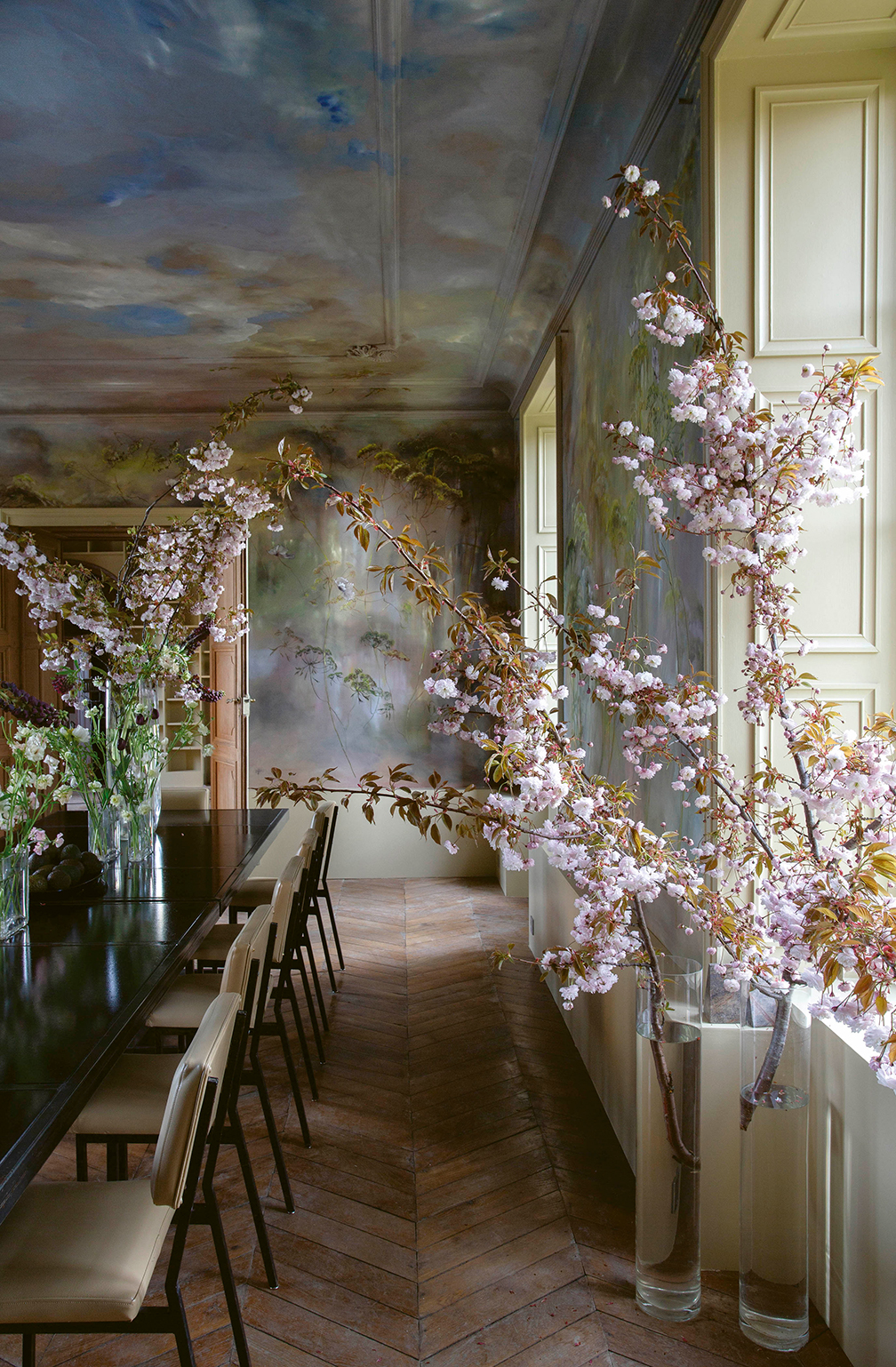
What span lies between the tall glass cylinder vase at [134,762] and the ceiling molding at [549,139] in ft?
8.26

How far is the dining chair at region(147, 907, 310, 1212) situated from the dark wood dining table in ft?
0.58

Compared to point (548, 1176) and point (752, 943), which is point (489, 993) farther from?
point (752, 943)

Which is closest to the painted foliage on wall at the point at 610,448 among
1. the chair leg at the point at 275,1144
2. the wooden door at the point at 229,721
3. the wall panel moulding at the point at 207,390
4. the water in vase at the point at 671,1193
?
the water in vase at the point at 671,1193

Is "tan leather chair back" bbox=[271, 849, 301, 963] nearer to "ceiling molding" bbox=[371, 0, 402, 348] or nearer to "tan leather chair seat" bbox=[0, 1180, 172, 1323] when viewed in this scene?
"tan leather chair seat" bbox=[0, 1180, 172, 1323]

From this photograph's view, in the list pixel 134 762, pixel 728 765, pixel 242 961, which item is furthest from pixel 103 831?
pixel 728 765

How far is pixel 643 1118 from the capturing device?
2.29m

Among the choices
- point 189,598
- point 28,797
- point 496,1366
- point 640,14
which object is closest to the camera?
point 496,1366

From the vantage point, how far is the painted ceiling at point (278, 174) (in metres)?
2.85

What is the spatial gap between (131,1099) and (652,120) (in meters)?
3.21

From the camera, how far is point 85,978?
2.26 metres

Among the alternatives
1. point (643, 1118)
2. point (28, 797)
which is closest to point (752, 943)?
point (643, 1118)

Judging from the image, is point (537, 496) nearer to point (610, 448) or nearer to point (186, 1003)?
point (610, 448)

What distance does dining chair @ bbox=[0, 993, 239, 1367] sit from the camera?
1616 millimetres

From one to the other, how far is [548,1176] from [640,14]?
3.45m
